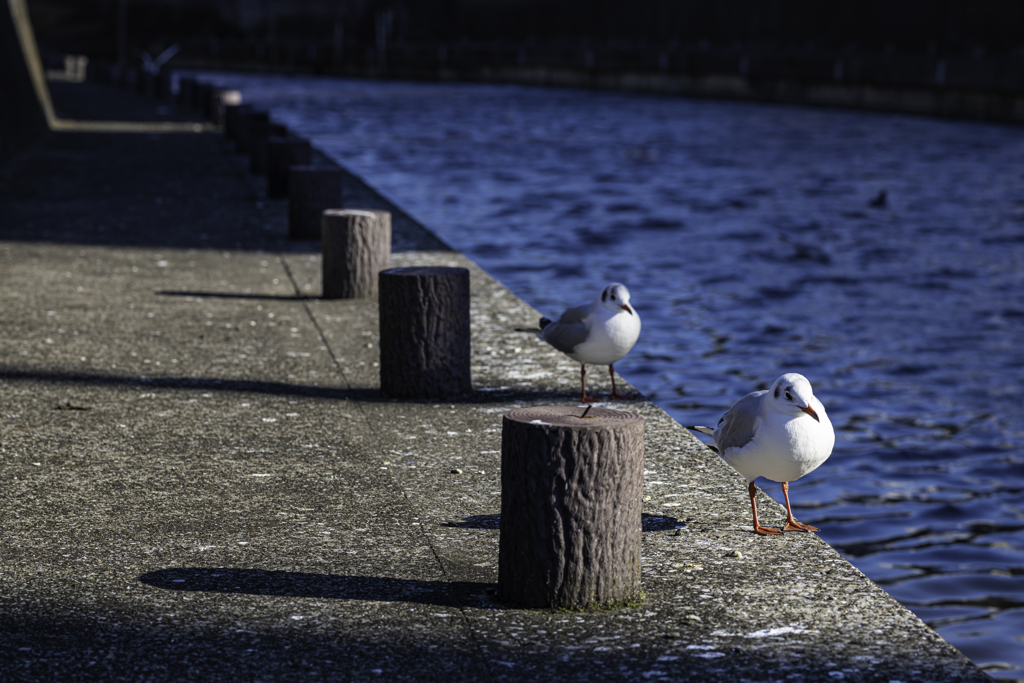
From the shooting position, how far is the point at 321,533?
14.7 ft

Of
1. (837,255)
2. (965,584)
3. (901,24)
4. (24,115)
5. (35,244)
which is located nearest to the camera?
(965,584)

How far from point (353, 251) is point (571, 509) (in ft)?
16.5

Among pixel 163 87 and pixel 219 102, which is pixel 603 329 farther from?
pixel 163 87

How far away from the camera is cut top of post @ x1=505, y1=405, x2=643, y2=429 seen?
3748 millimetres

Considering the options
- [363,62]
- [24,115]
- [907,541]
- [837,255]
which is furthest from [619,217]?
[363,62]

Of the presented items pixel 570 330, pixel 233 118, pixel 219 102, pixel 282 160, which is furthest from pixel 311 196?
pixel 219 102

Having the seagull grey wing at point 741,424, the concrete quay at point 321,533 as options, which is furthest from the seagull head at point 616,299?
the seagull grey wing at point 741,424

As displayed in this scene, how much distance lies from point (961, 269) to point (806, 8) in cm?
4269

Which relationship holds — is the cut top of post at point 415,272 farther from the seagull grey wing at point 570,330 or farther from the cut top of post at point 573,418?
the cut top of post at point 573,418

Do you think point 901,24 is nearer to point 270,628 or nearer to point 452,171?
point 452,171

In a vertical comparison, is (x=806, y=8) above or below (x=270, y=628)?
above

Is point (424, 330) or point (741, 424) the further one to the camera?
point (424, 330)

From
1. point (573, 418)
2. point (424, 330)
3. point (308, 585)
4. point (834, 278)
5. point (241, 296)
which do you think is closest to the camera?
point (573, 418)

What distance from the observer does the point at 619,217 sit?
64.2 ft
